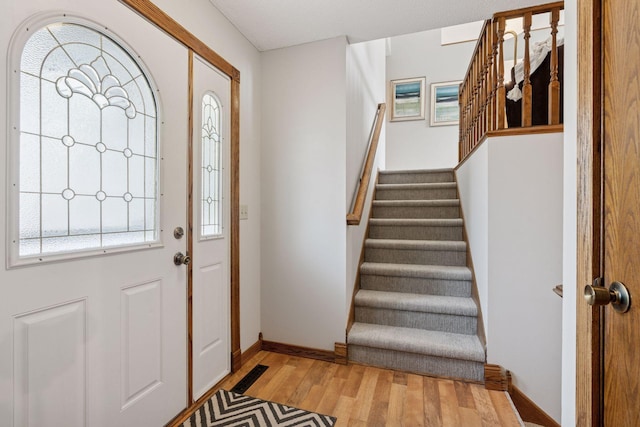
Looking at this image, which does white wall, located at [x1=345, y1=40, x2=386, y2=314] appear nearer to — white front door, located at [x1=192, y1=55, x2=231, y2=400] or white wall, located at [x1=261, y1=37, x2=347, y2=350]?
white wall, located at [x1=261, y1=37, x2=347, y2=350]

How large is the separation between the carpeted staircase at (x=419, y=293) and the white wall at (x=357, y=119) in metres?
0.20

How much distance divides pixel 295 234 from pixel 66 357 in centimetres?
141

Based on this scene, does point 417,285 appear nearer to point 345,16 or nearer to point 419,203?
point 419,203

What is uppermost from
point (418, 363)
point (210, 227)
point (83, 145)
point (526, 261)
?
point (83, 145)

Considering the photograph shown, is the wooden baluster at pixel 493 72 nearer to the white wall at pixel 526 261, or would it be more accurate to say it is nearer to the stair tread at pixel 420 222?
the white wall at pixel 526 261

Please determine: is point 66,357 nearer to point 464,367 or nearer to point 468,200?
point 464,367

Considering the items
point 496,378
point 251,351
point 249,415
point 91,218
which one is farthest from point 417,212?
point 91,218

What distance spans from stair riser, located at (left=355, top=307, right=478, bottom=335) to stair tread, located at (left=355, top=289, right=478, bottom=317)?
0.04 meters

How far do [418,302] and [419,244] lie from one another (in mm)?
565

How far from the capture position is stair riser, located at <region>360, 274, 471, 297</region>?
7.64ft

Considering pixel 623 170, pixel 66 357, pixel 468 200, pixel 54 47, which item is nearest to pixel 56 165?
pixel 54 47

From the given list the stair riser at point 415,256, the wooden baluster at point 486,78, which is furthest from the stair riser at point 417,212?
the wooden baluster at point 486,78

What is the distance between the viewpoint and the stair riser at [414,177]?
3.40 metres

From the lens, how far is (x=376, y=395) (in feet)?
5.77
